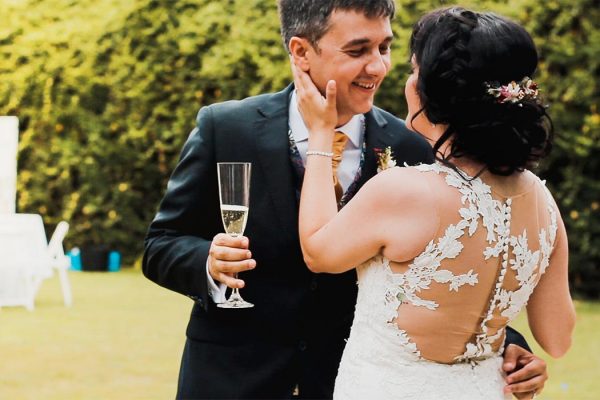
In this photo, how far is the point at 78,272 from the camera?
Answer: 1270 centimetres

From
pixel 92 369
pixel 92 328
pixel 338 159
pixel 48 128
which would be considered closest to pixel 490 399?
Result: pixel 338 159

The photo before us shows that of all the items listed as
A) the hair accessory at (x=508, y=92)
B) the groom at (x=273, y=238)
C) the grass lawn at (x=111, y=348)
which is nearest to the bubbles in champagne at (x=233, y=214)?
the groom at (x=273, y=238)

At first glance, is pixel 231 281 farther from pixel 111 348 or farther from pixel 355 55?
pixel 111 348

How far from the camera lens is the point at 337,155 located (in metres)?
3.11

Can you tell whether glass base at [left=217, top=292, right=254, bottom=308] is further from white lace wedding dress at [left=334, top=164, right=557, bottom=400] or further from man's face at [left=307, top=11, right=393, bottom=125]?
man's face at [left=307, top=11, right=393, bottom=125]

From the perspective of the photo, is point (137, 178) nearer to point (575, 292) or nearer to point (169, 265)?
point (575, 292)

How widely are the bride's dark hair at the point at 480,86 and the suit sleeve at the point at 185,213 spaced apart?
721 mm

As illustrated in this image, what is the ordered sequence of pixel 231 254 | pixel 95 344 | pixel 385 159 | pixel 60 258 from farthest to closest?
pixel 60 258 → pixel 95 344 → pixel 385 159 → pixel 231 254

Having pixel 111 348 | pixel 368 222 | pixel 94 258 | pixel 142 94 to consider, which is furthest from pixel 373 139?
pixel 94 258

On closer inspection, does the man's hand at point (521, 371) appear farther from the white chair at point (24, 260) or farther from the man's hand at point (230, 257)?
the white chair at point (24, 260)

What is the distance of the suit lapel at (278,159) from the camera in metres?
3.02

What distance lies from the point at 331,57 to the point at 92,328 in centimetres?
625

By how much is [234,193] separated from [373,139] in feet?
1.90

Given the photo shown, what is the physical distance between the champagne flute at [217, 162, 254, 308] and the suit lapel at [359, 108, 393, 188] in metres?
0.46
